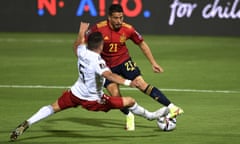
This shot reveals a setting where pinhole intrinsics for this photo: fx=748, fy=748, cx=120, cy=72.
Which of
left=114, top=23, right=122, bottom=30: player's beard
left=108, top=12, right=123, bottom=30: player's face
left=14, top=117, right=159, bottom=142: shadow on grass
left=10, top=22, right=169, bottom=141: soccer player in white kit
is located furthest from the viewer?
left=114, top=23, right=122, bottom=30: player's beard

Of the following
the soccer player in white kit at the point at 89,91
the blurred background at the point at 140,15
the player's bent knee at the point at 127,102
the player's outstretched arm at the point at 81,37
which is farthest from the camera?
the blurred background at the point at 140,15

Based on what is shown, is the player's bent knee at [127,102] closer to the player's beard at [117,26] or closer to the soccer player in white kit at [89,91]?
the soccer player in white kit at [89,91]

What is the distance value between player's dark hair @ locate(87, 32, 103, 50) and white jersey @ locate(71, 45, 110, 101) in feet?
0.44

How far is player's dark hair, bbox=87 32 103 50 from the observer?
34.3 feet

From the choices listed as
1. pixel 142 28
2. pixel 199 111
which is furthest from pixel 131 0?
pixel 199 111

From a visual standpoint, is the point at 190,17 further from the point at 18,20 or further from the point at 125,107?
the point at 125,107

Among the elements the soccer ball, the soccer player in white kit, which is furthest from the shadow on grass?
the soccer player in white kit

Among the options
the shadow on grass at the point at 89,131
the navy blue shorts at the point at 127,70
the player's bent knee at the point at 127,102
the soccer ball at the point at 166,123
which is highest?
the navy blue shorts at the point at 127,70

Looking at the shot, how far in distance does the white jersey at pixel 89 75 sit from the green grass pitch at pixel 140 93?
687 mm

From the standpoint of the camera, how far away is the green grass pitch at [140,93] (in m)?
11.3

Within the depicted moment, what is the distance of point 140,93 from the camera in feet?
52.8

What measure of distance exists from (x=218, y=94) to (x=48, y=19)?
15.0m

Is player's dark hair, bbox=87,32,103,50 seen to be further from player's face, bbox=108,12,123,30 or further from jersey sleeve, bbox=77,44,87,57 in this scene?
player's face, bbox=108,12,123,30

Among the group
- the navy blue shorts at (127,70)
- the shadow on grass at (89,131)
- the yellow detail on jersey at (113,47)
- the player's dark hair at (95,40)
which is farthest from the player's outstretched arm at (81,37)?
the shadow on grass at (89,131)
